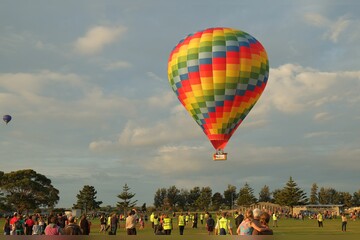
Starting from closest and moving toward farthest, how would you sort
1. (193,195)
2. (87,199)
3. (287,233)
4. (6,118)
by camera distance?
1. (287,233)
2. (6,118)
3. (87,199)
4. (193,195)

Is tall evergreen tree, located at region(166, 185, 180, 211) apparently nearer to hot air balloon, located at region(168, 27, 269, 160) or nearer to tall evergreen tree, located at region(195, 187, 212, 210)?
tall evergreen tree, located at region(195, 187, 212, 210)

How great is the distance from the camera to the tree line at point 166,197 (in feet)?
313

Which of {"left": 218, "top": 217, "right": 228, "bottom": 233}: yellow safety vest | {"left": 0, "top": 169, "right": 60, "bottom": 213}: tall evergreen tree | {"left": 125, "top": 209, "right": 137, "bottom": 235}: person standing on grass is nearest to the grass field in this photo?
{"left": 218, "top": 217, "right": 228, "bottom": 233}: yellow safety vest

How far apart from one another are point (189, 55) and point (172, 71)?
6.97ft

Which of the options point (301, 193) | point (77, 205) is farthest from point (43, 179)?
point (301, 193)

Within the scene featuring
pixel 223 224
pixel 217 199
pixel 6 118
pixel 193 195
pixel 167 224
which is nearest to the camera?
pixel 223 224

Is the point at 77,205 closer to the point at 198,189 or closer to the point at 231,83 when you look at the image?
the point at 198,189

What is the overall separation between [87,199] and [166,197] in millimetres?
47062

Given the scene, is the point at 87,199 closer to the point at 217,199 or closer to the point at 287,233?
the point at 217,199

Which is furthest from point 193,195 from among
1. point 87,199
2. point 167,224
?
point 167,224

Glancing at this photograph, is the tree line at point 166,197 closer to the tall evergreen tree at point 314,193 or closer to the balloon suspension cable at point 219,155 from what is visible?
the tall evergreen tree at point 314,193

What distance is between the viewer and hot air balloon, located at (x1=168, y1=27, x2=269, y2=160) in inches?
1379

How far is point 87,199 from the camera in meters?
153

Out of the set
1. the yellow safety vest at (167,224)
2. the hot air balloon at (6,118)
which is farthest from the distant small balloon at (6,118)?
the yellow safety vest at (167,224)
